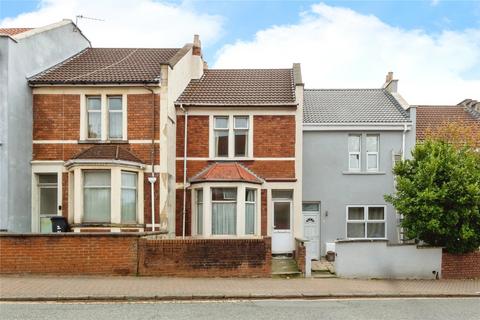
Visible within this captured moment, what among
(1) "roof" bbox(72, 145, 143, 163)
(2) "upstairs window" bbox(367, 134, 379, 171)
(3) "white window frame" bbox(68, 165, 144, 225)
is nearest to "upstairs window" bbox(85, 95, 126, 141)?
(1) "roof" bbox(72, 145, 143, 163)

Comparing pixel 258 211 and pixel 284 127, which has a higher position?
pixel 284 127

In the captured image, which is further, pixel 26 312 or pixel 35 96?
pixel 35 96

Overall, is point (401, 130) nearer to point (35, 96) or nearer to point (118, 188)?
point (118, 188)

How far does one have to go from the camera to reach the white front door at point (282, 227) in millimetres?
19844

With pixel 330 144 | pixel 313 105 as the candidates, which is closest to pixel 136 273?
pixel 330 144

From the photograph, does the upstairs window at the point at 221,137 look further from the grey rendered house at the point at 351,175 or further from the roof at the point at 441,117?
the roof at the point at 441,117

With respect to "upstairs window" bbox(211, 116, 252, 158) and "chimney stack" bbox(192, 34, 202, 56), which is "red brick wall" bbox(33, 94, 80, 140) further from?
"chimney stack" bbox(192, 34, 202, 56)

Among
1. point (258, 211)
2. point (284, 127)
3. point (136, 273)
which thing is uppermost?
point (284, 127)

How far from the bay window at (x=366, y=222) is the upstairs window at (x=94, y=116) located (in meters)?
10.6

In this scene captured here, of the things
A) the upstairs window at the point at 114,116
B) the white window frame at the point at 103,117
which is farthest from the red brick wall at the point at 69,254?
the upstairs window at the point at 114,116

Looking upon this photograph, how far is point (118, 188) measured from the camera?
17.7m

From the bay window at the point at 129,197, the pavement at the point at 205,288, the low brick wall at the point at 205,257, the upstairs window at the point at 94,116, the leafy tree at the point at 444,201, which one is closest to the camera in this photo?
the pavement at the point at 205,288

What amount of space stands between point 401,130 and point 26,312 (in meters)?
16.2

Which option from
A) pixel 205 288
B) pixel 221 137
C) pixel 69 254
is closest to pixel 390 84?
pixel 221 137
